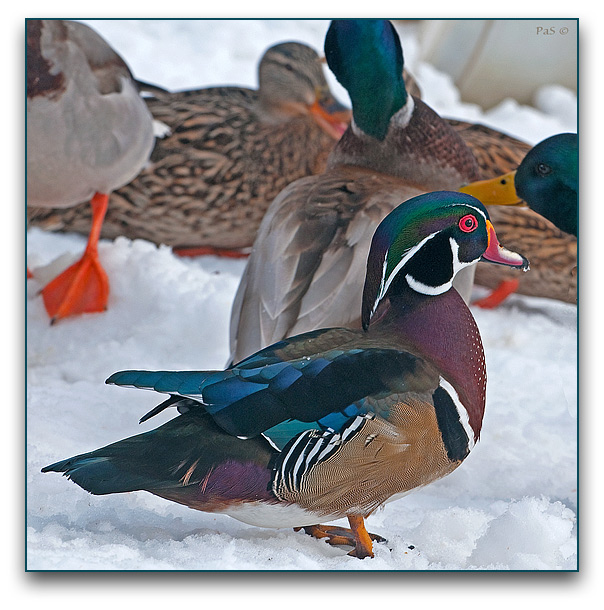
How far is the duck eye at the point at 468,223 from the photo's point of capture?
5.49ft

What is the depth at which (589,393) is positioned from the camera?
6.61ft

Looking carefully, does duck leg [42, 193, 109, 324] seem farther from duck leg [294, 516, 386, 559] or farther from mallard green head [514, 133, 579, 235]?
mallard green head [514, 133, 579, 235]

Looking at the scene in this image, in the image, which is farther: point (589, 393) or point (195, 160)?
point (195, 160)

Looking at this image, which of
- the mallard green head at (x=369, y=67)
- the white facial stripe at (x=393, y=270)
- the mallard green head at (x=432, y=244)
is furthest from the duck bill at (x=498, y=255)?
the mallard green head at (x=369, y=67)

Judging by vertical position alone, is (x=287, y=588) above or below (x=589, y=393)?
below

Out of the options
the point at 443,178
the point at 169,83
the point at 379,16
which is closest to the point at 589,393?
the point at 443,178

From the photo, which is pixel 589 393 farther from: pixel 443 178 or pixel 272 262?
pixel 272 262

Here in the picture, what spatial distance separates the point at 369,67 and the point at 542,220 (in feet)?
1.66

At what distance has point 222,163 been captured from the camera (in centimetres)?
287

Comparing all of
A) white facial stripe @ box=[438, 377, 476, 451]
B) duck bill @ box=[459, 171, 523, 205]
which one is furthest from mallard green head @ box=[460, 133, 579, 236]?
white facial stripe @ box=[438, 377, 476, 451]

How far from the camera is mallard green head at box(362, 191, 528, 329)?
1.68 m

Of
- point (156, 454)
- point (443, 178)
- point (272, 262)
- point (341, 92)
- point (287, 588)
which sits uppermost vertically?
point (341, 92)

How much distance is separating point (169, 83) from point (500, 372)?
1.14m

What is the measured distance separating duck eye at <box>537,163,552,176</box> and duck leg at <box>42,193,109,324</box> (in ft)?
3.42
